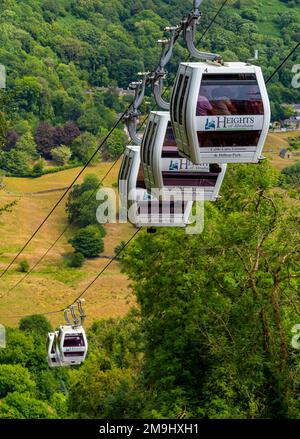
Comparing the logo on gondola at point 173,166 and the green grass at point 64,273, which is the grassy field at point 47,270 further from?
the logo on gondola at point 173,166

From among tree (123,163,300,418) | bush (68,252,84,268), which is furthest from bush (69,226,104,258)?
tree (123,163,300,418)

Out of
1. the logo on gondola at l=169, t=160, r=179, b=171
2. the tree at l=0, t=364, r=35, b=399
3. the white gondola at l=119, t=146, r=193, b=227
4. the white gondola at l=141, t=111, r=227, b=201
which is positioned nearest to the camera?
the white gondola at l=141, t=111, r=227, b=201

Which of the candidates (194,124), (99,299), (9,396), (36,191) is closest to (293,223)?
(194,124)

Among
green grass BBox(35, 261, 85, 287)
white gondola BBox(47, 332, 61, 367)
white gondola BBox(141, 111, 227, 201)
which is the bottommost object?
green grass BBox(35, 261, 85, 287)

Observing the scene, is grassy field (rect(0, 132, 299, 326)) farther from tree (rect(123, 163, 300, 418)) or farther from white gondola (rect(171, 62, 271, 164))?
white gondola (rect(171, 62, 271, 164))

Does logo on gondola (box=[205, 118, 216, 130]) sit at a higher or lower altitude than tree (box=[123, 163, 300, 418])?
higher
